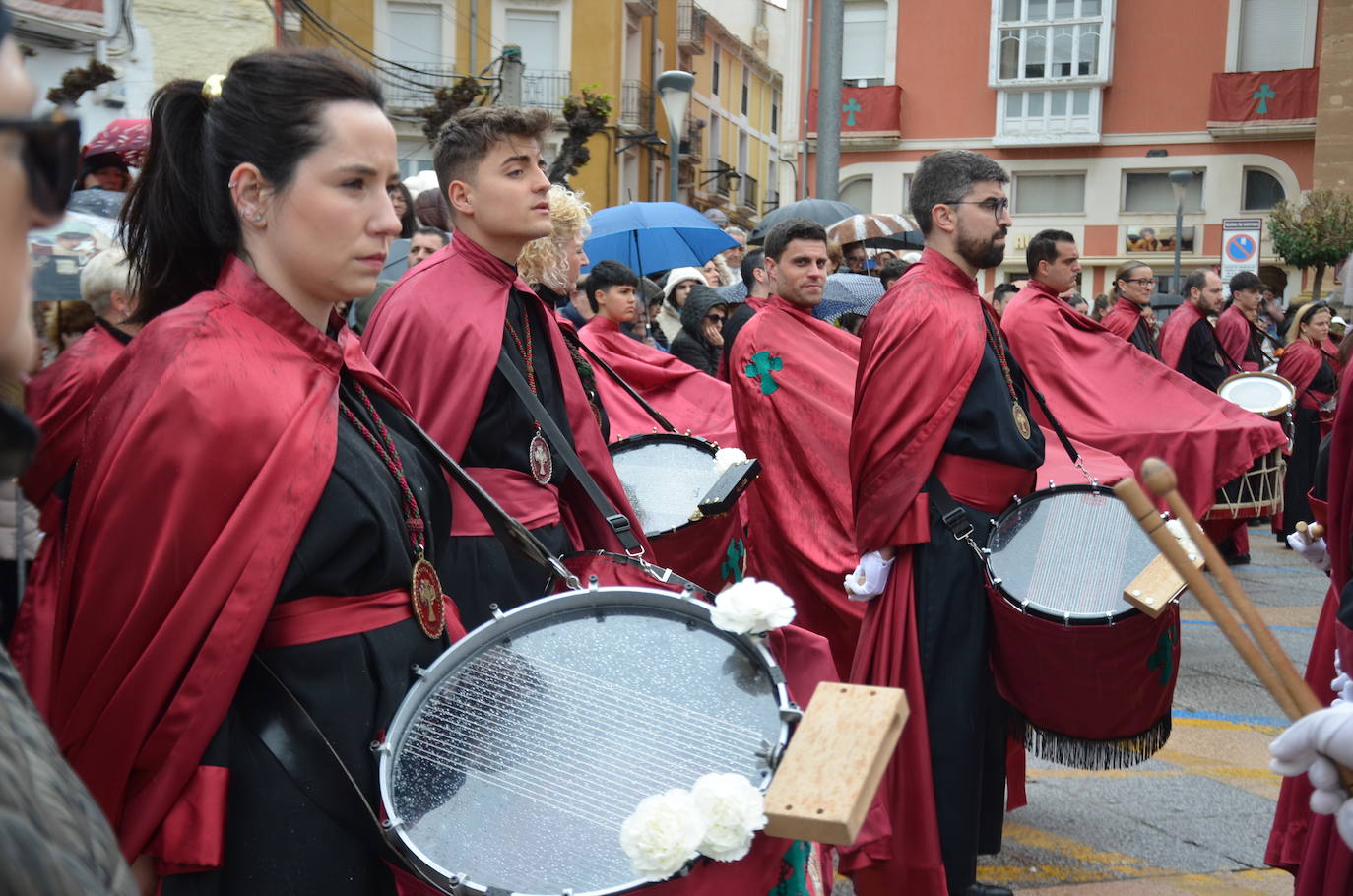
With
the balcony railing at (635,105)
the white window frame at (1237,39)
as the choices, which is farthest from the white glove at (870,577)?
the white window frame at (1237,39)

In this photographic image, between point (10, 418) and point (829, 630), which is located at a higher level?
point (10, 418)

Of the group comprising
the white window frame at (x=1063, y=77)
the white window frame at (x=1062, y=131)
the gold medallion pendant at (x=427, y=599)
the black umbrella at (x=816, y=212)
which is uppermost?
the white window frame at (x=1063, y=77)

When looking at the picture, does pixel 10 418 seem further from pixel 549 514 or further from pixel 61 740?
pixel 549 514

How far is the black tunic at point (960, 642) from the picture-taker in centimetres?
417

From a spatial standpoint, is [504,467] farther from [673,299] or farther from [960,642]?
[673,299]

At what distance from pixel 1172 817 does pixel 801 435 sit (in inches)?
82.8

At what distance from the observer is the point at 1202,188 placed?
3688 centimetres

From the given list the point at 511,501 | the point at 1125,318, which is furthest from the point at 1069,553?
the point at 1125,318

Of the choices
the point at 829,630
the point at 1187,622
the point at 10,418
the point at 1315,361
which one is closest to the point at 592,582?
the point at 10,418

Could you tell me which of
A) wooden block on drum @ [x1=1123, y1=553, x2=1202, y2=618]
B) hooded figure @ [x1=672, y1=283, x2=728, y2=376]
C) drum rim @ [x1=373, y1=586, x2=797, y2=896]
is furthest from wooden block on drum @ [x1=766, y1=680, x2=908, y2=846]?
hooded figure @ [x1=672, y1=283, x2=728, y2=376]

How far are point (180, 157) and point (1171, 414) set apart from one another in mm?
6209

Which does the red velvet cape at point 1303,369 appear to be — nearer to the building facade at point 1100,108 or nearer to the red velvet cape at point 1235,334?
the red velvet cape at point 1235,334

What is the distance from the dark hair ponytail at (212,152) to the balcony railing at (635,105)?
3342 centimetres

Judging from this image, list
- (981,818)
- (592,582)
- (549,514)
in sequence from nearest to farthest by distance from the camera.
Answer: (592,582), (549,514), (981,818)
